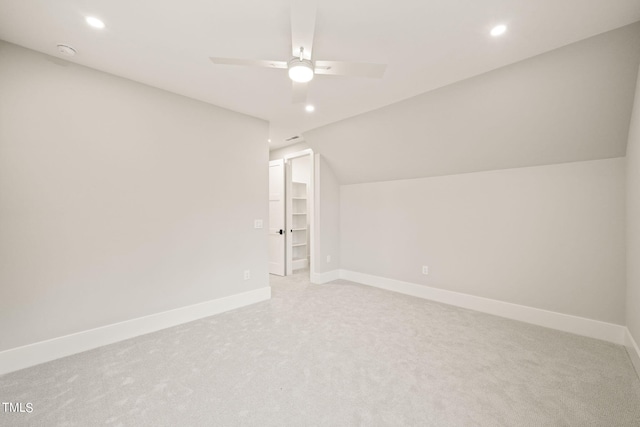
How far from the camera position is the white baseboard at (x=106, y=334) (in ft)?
7.08

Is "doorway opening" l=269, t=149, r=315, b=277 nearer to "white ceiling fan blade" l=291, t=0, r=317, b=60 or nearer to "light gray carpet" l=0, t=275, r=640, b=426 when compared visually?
"light gray carpet" l=0, t=275, r=640, b=426

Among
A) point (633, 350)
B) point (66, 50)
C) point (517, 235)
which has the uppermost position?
point (66, 50)

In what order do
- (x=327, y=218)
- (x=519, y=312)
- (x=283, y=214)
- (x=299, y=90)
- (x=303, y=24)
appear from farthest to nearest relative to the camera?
(x=283, y=214)
(x=327, y=218)
(x=519, y=312)
(x=299, y=90)
(x=303, y=24)

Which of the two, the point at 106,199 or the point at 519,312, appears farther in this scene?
the point at 519,312

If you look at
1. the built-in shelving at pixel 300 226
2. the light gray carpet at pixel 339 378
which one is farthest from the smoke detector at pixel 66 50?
the built-in shelving at pixel 300 226

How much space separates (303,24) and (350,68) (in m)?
0.45

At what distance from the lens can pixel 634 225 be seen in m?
2.17

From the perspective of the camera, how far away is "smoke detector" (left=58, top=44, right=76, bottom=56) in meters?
2.19

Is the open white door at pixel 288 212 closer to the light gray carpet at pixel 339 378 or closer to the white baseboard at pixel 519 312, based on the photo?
the white baseboard at pixel 519 312

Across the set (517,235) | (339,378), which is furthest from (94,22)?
(517,235)

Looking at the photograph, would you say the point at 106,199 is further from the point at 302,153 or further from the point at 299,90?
the point at 302,153

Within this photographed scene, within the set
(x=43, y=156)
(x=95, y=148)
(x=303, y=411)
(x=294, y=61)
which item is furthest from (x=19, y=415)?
(x=294, y=61)

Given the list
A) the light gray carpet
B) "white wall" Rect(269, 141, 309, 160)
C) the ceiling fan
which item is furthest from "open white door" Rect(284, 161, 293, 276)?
the ceiling fan

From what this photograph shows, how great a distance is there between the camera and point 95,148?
99.9 inches
